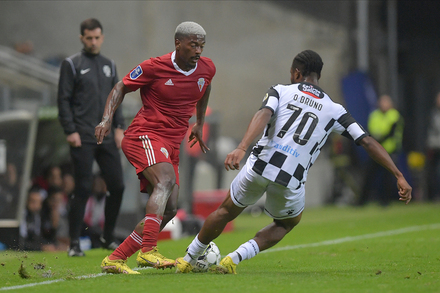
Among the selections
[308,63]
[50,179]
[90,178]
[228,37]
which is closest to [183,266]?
[308,63]

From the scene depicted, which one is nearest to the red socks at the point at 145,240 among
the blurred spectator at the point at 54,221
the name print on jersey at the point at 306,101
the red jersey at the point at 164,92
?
the red jersey at the point at 164,92

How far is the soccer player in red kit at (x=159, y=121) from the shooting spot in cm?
524

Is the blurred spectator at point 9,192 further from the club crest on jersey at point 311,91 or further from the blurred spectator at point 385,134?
the blurred spectator at point 385,134

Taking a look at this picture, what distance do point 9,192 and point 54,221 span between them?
1.07m

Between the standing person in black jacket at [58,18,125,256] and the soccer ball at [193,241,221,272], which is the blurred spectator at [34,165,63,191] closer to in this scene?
the standing person in black jacket at [58,18,125,256]

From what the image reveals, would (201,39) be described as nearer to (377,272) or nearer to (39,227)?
(377,272)

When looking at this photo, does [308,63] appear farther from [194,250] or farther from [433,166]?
[433,166]

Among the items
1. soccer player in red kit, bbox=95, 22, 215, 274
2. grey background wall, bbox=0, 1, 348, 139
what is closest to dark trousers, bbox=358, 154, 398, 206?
grey background wall, bbox=0, 1, 348, 139

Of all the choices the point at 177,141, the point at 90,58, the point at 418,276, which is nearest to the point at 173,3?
the point at 90,58

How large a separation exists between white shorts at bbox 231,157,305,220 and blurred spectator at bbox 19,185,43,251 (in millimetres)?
4859

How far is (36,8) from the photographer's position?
19922 millimetres

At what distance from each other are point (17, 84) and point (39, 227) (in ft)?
7.97

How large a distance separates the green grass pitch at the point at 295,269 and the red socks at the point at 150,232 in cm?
24

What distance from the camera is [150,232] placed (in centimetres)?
518
